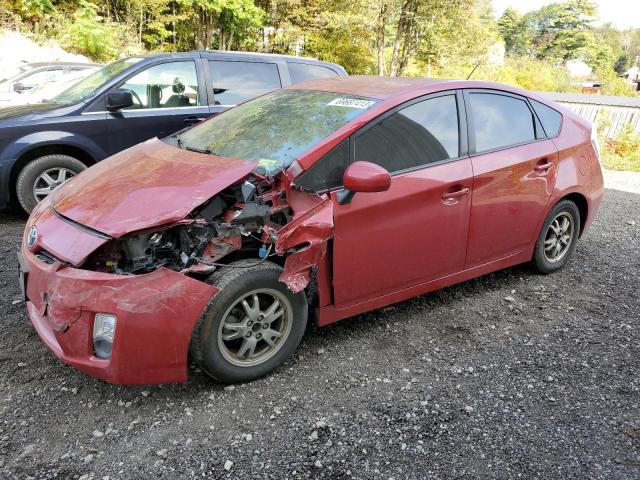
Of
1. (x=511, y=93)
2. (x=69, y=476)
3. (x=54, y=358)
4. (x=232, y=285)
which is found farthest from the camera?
(x=511, y=93)

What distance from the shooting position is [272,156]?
302cm

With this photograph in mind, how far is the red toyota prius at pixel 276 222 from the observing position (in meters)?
2.44

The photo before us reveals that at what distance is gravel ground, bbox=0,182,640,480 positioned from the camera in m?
2.29

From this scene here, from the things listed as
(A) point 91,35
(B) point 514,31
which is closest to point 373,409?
(A) point 91,35

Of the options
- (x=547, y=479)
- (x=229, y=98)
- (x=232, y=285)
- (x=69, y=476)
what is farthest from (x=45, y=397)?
(x=229, y=98)

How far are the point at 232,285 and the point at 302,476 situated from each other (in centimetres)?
94

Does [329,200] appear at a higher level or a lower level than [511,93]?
lower

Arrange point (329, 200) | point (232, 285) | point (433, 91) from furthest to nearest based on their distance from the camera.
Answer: point (433, 91) → point (329, 200) → point (232, 285)

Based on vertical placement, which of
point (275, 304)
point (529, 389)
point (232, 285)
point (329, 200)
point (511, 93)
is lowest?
point (529, 389)

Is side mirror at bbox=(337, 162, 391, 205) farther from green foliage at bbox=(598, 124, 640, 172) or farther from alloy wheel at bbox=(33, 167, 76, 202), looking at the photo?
green foliage at bbox=(598, 124, 640, 172)

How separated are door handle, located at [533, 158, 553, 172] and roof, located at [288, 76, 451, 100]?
3.17 ft

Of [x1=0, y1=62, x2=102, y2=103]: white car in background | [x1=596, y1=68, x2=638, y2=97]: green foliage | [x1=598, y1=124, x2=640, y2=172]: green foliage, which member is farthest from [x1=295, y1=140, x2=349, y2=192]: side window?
[x1=596, y1=68, x2=638, y2=97]: green foliage

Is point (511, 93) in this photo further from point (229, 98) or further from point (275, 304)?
point (229, 98)

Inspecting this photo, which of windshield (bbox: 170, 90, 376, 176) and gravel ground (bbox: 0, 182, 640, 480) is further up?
windshield (bbox: 170, 90, 376, 176)
